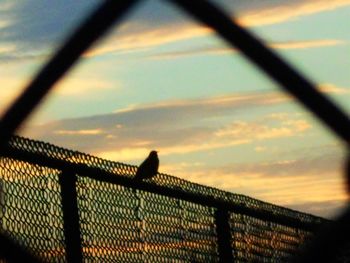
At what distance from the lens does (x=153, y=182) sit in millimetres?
6594

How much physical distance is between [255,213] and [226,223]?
1.26ft

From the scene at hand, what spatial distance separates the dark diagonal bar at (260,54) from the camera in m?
1.18

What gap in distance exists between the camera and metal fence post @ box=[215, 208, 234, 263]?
7660mm

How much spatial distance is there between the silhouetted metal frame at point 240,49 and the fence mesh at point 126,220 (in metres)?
2.45

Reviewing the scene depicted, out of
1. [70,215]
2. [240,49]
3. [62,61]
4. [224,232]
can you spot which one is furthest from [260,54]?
[224,232]

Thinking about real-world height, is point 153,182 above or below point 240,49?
above

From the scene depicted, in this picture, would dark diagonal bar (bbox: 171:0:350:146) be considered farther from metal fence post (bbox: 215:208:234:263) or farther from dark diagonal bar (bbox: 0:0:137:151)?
metal fence post (bbox: 215:208:234:263)

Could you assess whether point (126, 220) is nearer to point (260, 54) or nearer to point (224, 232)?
point (224, 232)

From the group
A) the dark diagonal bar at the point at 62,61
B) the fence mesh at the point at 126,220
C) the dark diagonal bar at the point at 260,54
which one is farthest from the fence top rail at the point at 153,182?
the dark diagonal bar at the point at 260,54

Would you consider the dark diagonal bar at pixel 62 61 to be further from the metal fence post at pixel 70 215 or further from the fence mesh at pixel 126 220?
the metal fence post at pixel 70 215

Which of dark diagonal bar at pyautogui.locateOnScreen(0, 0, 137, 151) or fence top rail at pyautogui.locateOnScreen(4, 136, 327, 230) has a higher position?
fence top rail at pyautogui.locateOnScreen(4, 136, 327, 230)

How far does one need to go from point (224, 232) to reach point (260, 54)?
6.64m

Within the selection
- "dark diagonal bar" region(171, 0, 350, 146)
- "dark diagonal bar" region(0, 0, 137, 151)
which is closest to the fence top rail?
"dark diagonal bar" region(0, 0, 137, 151)

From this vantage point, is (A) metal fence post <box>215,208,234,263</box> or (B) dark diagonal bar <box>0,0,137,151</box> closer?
(B) dark diagonal bar <box>0,0,137,151</box>
